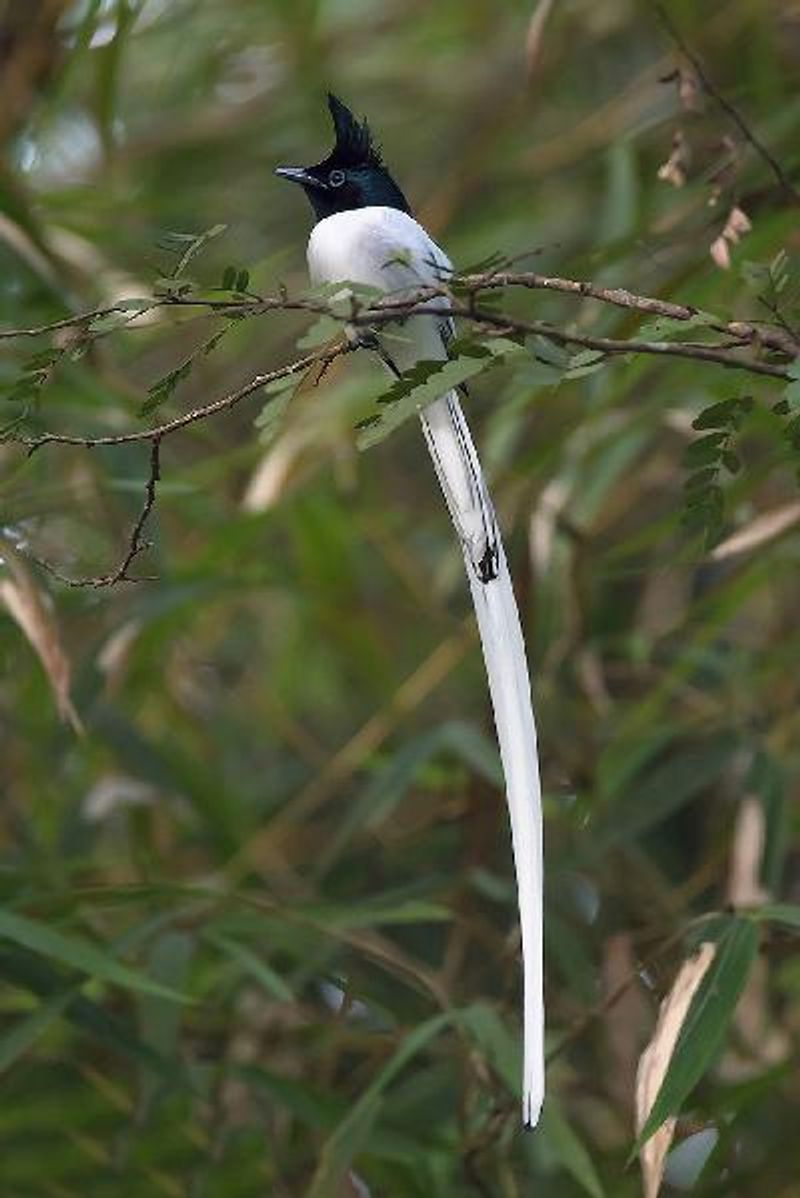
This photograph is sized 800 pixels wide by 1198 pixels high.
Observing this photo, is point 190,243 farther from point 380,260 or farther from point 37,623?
point 37,623

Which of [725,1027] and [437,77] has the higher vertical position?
[437,77]

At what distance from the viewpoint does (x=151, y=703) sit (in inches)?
111

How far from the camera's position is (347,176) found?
1.54 meters

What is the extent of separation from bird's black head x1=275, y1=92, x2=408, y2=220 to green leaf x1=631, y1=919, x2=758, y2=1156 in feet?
2.05

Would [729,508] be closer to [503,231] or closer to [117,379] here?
[117,379]

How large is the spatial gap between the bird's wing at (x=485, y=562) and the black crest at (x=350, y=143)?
239 millimetres

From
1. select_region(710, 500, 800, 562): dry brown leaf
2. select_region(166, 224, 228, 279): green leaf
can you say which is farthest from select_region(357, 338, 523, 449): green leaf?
select_region(710, 500, 800, 562): dry brown leaf

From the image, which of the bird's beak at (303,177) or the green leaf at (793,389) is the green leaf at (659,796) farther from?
the green leaf at (793,389)

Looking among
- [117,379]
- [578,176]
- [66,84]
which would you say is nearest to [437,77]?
[578,176]

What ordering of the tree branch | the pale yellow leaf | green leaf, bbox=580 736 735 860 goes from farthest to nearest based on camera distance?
green leaf, bbox=580 736 735 860
the pale yellow leaf
the tree branch

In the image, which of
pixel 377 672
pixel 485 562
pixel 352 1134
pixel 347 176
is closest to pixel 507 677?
pixel 485 562

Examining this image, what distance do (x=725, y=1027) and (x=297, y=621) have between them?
146 centimetres

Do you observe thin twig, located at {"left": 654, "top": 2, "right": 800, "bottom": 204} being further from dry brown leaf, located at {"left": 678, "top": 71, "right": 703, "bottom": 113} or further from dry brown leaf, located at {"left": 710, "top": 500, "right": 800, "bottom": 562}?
dry brown leaf, located at {"left": 710, "top": 500, "right": 800, "bottom": 562}

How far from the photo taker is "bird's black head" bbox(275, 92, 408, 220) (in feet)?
4.96
